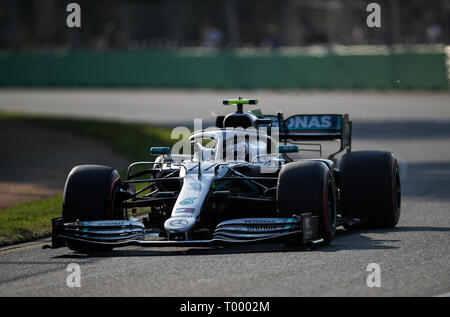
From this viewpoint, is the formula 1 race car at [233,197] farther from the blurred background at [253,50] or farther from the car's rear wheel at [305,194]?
the blurred background at [253,50]

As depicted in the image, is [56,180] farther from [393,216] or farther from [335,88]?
[335,88]

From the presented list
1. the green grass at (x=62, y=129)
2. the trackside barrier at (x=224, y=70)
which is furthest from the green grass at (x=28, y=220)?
the trackside barrier at (x=224, y=70)

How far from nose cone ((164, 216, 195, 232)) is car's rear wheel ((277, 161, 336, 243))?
0.91 meters

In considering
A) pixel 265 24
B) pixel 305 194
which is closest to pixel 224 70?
pixel 265 24

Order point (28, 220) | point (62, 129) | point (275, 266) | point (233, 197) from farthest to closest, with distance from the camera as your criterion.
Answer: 1. point (62, 129)
2. point (28, 220)
3. point (233, 197)
4. point (275, 266)

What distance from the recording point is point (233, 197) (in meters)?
9.98

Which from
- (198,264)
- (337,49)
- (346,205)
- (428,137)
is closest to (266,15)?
(337,49)

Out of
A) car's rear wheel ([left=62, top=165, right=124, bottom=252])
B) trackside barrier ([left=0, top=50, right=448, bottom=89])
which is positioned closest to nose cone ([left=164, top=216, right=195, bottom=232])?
car's rear wheel ([left=62, top=165, right=124, bottom=252])

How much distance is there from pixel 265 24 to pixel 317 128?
1087 inches

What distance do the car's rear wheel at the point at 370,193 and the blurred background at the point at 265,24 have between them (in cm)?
2398

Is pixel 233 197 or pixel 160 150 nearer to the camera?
pixel 233 197

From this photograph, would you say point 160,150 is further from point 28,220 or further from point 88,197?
point 28,220

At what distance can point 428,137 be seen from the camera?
22938 millimetres

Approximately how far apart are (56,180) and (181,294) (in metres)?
10.1
